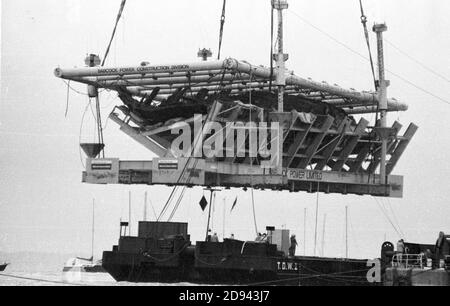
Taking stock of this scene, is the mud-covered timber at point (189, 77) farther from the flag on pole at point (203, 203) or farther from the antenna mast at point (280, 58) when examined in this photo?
the flag on pole at point (203, 203)

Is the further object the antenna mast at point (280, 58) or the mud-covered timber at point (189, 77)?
the antenna mast at point (280, 58)

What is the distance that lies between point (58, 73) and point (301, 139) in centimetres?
1336

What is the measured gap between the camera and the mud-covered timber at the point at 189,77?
53.7 meters

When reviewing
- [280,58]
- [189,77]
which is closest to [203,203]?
[189,77]

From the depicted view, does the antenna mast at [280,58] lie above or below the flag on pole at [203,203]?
above

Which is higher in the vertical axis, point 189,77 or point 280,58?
point 280,58

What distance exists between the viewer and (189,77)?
55.5 metres

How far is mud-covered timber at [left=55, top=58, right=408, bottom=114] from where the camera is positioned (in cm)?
5372

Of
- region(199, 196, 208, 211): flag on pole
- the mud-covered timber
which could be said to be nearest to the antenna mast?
the mud-covered timber

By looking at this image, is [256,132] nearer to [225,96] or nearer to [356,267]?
[225,96]

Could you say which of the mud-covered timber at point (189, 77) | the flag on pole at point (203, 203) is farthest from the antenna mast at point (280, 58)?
the flag on pole at point (203, 203)

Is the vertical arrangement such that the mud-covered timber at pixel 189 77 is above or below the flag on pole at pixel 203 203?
above

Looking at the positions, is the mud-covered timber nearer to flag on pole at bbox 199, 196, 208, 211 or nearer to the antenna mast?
the antenna mast

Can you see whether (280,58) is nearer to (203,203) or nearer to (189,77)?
(189,77)
